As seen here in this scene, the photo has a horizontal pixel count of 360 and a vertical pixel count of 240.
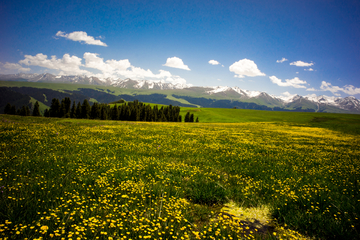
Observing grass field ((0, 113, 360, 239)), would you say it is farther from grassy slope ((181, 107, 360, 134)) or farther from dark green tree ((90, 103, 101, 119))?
dark green tree ((90, 103, 101, 119))

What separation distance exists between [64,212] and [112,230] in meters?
1.26

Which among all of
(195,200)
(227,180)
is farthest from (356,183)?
(195,200)

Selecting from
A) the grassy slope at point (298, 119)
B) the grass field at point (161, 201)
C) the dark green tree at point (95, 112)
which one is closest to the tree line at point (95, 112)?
the dark green tree at point (95, 112)

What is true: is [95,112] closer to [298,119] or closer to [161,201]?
[161,201]

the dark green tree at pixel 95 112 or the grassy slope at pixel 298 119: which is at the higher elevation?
the grassy slope at pixel 298 119

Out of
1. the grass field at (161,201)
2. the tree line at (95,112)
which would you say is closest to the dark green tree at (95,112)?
the tree line at (95,112)

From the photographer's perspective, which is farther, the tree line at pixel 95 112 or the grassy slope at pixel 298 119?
the tree line at pixel 95 112

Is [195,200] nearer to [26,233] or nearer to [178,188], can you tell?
[178,188]

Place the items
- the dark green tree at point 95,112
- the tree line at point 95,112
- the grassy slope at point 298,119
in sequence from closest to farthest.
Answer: the grassy slope at point 298,119 < the tree line at point 95,112 < the dark green tree at point 95,112

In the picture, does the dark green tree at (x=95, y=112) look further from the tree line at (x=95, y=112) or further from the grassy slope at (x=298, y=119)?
the grassy slope at (x=298, y=119)

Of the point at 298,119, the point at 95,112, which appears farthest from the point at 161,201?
the point at 298,119

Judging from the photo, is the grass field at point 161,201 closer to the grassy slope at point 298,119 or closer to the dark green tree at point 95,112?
the grassy slope at point 298,119

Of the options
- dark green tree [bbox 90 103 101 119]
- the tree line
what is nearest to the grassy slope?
the tree line

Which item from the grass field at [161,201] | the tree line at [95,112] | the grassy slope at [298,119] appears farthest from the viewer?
the tree line at [95,112]
